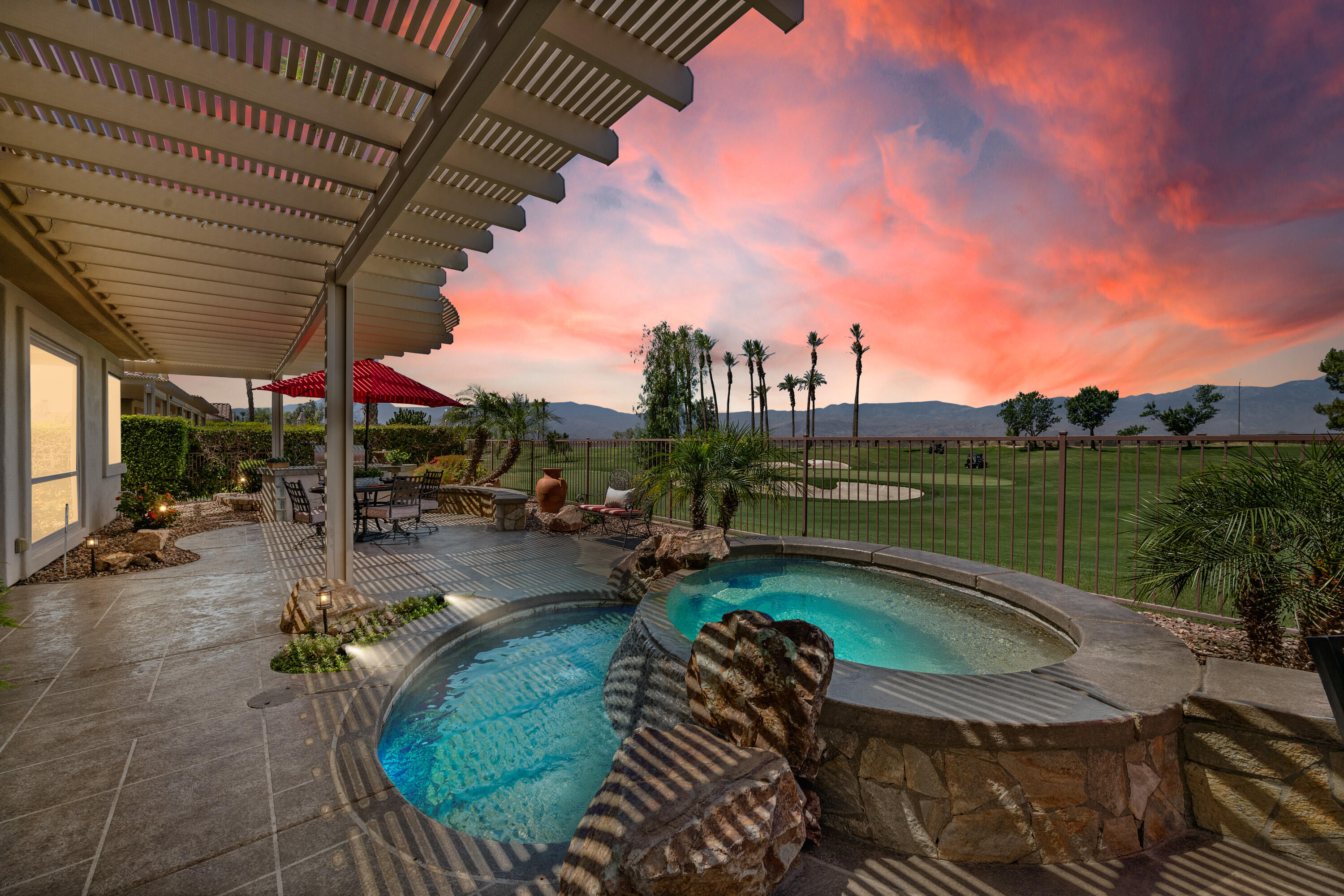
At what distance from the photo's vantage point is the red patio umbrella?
738cm

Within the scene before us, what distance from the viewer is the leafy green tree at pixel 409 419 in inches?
719

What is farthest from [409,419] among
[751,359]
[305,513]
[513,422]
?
[751,359]

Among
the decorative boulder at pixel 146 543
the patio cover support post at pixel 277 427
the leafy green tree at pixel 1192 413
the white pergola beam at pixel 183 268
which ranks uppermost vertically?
the leafy green tree at pixel 1192 413

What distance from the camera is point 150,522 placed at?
22.1 feet

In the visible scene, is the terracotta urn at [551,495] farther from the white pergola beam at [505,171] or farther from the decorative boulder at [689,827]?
the decorative boulder at [689,827]

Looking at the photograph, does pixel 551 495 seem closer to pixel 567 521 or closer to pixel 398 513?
pixel 567 521

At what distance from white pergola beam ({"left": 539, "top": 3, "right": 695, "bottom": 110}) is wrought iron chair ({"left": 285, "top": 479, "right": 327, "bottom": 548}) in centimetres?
648

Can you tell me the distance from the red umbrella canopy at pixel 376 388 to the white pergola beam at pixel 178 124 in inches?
181

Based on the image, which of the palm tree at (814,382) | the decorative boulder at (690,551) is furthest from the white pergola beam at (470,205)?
the palm tree at (814,382)

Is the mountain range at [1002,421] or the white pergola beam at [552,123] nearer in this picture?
the white pergola beam at [552,123]

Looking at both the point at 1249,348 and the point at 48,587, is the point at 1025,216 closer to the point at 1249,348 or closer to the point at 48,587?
the point at 1249,348

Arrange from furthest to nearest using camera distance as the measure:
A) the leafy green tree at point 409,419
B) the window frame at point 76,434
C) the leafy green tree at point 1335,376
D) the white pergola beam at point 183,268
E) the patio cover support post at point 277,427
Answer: the leafy green tree at point 1335,376 < the leafy green tree at point 409,419 < the patio cover support post at point 277,427 < the window frame at point 76,434 < the white pergola beam at point 183,268

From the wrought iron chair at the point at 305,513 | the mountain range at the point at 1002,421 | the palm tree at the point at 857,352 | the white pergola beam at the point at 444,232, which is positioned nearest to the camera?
the white pergola beam at the point at 444,232

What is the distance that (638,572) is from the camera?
537 cm
